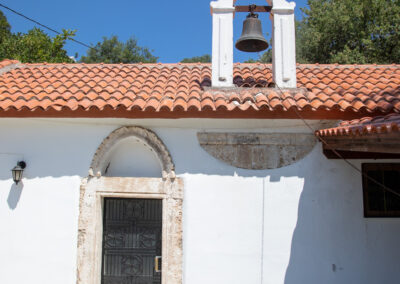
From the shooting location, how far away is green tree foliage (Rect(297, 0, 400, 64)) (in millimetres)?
13047

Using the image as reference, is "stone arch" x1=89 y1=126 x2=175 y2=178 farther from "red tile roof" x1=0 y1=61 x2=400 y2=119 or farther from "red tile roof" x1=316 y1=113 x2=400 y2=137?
"red tile roof" x1=316 y1=113 x2=400 y2=137

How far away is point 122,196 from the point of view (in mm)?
4117

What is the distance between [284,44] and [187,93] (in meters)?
1.58

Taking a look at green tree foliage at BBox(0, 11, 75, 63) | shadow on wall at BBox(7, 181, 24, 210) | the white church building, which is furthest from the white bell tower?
green tree foliage at BBox(0, 11, 75, 63)

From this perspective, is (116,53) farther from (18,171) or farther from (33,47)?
(18,171)

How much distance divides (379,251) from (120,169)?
3.61 meters

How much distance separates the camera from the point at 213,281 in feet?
12.9

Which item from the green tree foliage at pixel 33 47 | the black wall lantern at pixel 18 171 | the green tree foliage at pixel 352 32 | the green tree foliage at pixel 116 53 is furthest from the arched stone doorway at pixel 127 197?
the green tree foliage at pixel 116 53

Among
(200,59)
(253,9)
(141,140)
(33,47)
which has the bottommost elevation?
(141,140)

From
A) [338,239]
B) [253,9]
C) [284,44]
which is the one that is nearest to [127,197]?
[338,239]

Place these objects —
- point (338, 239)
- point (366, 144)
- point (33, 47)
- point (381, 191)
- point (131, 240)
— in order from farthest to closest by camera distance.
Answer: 1. point (33, 47)
2. point (131, 240)
3. point (381, 191)
4. point (338, 239)
5. point (366, 144)

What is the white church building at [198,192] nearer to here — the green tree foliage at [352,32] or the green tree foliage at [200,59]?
the green tree foliage at [352,32]

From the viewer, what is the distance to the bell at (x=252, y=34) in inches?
175

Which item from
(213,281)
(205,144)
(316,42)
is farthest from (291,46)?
(316,42)
